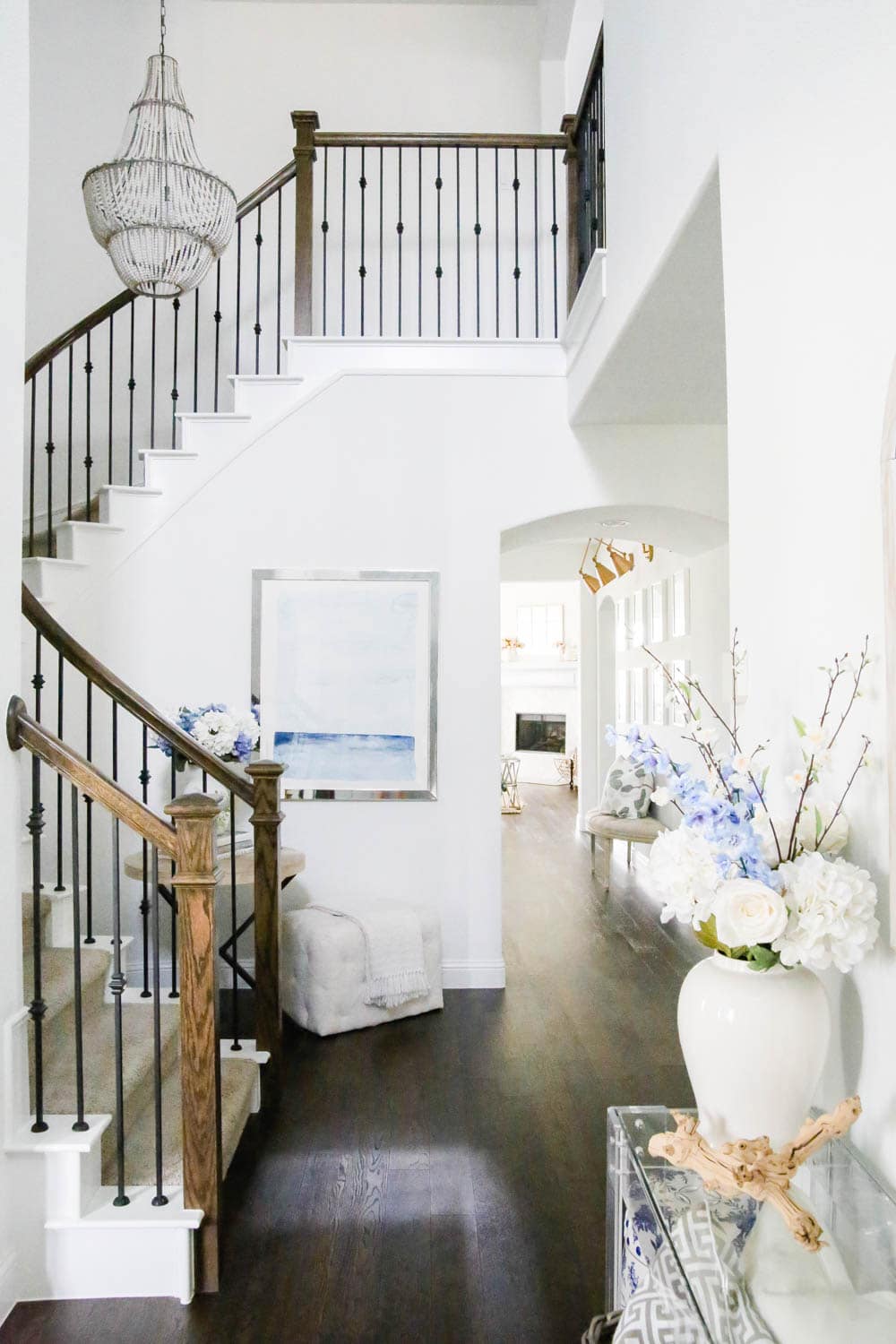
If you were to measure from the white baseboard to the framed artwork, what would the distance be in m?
0.84

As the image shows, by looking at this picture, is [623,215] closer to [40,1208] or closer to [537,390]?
[537,390]

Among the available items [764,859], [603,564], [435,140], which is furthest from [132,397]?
[603,564]

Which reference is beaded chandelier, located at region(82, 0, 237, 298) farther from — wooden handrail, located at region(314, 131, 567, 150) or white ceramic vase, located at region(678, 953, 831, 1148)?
white ceramic vase, located at region(678, 953, 831, 1148)

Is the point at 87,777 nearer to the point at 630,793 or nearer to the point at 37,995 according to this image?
the point at 37,995

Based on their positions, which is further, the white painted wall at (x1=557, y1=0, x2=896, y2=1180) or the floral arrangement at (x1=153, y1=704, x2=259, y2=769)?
the floral arrangement at (x1=153, y1=704, x2=259, y2=769)

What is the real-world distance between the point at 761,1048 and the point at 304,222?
14.9ft

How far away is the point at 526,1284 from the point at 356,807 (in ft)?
8.27

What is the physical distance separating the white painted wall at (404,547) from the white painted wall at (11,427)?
217 cm

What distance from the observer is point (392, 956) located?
13.2 feet

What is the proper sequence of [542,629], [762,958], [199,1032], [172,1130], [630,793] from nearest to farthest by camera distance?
[762,958] → [199,1032] → [172,1130] → [630,793] → [542,629]

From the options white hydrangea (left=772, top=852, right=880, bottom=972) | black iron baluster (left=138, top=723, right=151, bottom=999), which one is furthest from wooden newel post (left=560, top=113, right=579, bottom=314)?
white hydrangea (left=772, top=852, right=880, bottom=972)

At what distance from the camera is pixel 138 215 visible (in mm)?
3498

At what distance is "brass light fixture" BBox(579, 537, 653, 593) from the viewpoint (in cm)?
783

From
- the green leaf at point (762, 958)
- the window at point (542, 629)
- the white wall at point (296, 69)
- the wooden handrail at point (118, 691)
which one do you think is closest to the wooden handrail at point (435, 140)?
the white wall at point (296, 69)
